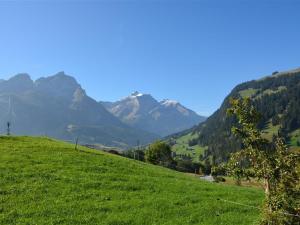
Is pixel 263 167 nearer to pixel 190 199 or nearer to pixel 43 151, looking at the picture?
pixel 190 199

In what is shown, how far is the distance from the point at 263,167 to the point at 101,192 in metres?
24.1

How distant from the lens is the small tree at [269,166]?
15641 mm

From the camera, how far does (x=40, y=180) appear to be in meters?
41.5

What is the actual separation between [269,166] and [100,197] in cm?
2279

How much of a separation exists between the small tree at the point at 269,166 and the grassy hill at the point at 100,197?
10810 mm

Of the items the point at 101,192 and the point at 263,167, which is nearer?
the point at 263,167

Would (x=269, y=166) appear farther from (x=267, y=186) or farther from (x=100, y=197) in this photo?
(x=100, y=197)

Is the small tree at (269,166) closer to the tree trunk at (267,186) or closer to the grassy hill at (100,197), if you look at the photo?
the tree trunk at (267,186)

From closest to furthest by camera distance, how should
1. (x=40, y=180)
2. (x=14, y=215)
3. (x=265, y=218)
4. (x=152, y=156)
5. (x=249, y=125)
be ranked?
(x=265, y=218), (x=249, y=125), (x=14, y=215), (x=40, y=180), (x=152, y=156)

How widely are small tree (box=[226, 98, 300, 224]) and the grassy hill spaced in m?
10.8

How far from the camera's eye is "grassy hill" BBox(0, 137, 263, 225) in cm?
3131

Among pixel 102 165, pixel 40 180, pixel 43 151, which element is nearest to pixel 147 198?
pixel 40 180

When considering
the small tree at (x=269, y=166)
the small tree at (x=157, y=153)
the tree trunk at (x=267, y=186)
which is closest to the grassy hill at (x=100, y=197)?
the small tree at (x=269, y=166)

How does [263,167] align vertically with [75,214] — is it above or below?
above
